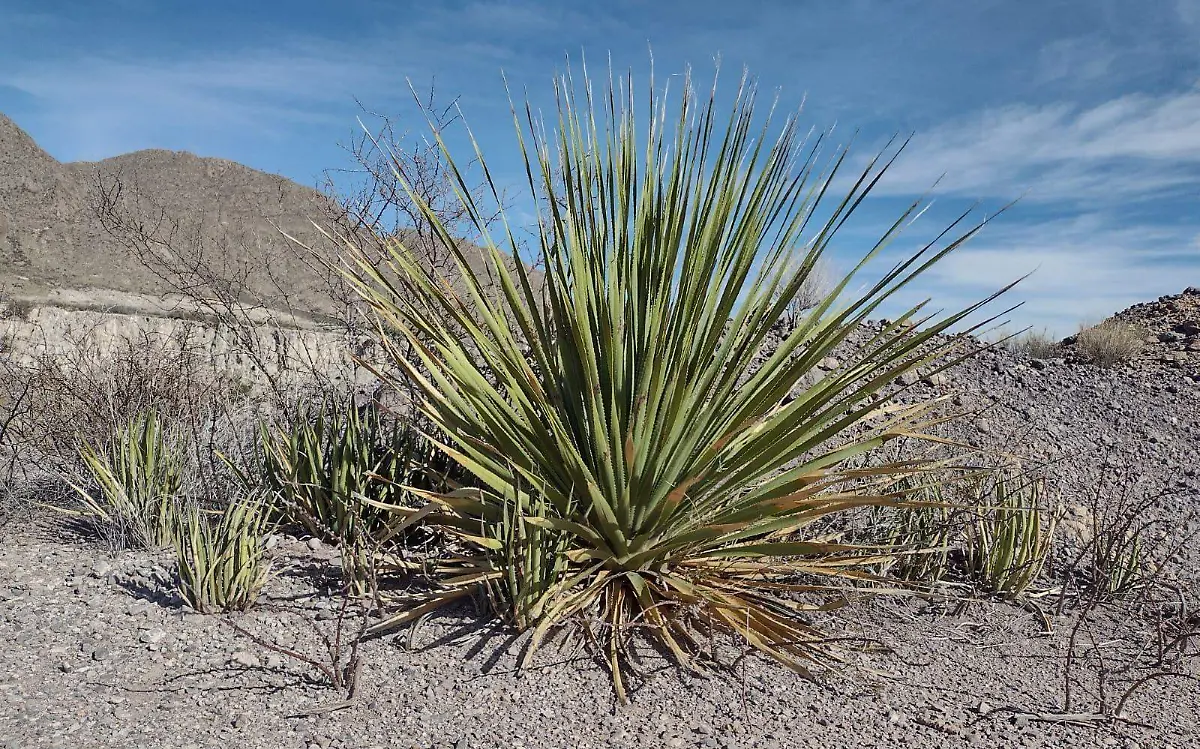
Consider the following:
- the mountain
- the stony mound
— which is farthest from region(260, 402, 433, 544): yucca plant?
the mountain

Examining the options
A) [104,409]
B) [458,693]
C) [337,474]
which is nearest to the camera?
[458,693]

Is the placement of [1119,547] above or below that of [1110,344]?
below

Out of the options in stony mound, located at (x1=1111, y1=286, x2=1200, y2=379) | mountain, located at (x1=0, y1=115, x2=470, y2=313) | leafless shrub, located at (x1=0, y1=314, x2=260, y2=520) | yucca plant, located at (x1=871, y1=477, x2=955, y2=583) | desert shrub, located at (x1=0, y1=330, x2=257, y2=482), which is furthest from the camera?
mountain, located at (x1=0, y1=115, x2=470, y2=313)

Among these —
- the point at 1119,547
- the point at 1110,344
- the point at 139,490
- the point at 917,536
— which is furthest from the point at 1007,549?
the point at 1110,344

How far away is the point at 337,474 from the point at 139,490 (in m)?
1.00

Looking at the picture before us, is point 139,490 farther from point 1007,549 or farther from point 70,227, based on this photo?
point 70,227

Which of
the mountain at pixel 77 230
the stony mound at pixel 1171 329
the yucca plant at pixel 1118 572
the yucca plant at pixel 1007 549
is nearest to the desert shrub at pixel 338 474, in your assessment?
the yucca plant at pixel 1007 549

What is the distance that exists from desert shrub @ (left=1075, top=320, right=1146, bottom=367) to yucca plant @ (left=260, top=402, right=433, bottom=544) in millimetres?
9866

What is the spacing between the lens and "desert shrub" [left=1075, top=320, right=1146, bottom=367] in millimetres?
11195

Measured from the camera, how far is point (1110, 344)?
11305 millimetres

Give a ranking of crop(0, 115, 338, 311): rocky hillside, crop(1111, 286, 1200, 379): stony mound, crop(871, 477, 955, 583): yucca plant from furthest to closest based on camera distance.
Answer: crop(0, 115, 338, 311): rocky hillside
crop(1111, 286, 1200, 379): stony mound
crop(871, 477, 955, 583): yucca plant

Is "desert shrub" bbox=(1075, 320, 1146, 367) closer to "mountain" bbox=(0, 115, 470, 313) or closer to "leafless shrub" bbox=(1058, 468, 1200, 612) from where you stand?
"leafless shrub" bbox=(1058, 468, 1200, 612)

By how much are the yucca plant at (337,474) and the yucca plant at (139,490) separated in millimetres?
455

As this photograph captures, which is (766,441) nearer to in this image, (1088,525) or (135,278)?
(1088,525)
